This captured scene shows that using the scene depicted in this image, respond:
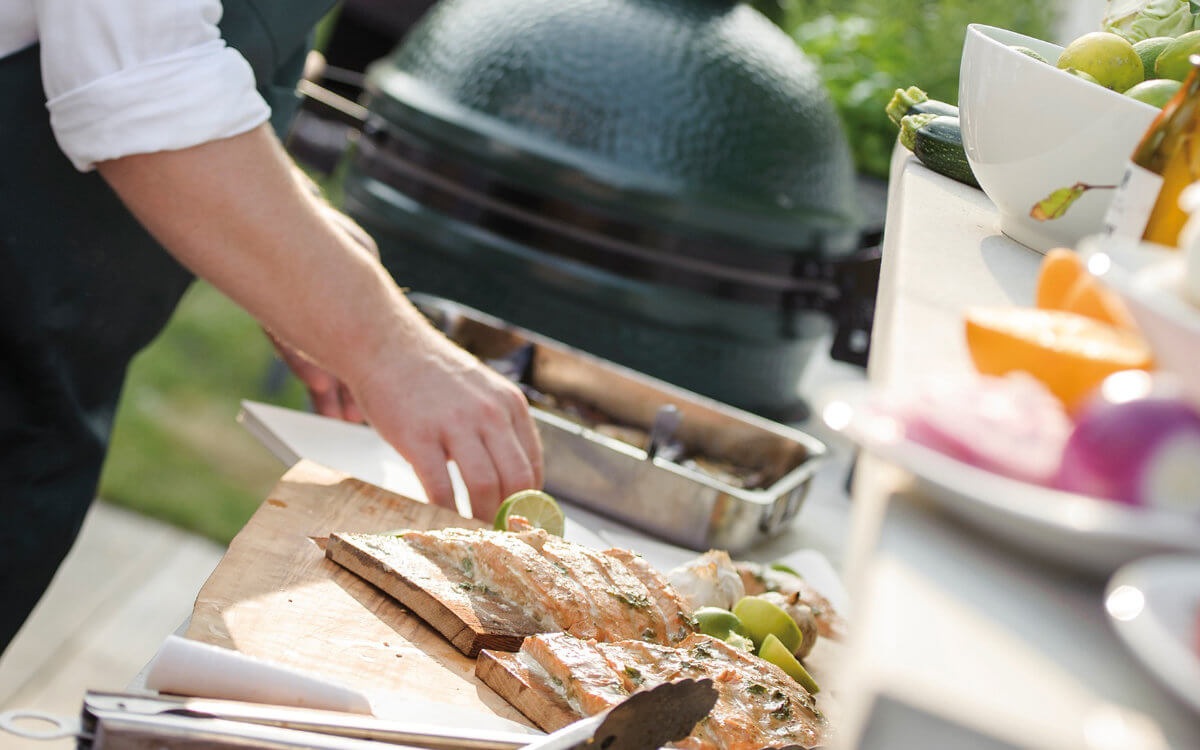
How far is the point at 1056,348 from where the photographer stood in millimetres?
566

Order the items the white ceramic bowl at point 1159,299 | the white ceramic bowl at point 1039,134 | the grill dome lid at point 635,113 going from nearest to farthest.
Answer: the white ceramic bowl at point 1159,299 < the white ceramic bowl at point 1039,134 < the grill dome lid at point 635,113

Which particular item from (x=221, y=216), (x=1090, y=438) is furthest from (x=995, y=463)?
(x=221, y=216)

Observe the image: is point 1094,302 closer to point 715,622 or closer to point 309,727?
point 309,727

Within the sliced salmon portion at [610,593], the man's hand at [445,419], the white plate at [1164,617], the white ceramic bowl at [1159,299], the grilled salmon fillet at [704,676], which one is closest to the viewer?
the white plate at [1164,617]

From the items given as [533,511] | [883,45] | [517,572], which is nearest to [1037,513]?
[517,572]

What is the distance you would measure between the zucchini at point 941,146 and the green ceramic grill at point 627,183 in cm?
116

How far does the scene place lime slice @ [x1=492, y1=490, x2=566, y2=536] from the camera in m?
1.61

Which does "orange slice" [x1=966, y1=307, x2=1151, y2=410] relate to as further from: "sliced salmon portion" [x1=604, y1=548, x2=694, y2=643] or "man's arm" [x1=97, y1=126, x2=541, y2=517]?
"man's arm" [x1=97, y1=126, x2=541, y2=517]

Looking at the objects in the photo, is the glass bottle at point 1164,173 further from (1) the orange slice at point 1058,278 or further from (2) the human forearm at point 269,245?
(2) the human forearm at point 269,245

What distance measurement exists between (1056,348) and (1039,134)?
0.44 m

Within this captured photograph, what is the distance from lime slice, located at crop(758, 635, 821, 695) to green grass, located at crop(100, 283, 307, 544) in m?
3.24

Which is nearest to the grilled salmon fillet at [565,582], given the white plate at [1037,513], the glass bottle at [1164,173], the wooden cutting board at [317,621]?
the wooden cutting board at [317,621]

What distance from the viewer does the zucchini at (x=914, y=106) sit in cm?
142

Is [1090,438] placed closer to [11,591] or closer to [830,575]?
[830,575]
